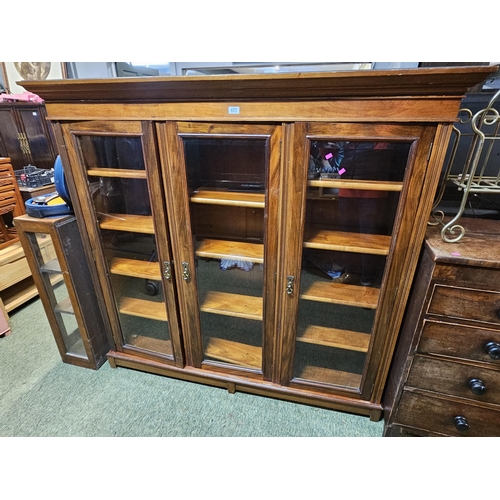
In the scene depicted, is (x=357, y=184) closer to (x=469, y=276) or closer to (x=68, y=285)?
(x=469, y=276)

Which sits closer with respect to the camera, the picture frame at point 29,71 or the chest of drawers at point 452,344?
the chest of drawers at point 452,344

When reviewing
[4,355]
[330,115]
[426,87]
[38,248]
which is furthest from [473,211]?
[4,355]

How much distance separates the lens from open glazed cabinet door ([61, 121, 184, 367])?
3.81 feet

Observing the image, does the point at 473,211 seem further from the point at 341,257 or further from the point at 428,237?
the point at 341,257

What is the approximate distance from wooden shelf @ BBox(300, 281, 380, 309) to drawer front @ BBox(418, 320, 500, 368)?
22 centimetres

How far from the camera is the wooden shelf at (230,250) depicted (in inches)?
51.8

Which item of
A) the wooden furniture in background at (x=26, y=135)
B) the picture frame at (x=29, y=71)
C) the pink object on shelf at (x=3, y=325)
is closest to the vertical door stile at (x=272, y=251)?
the pink object on shelf at (x=3, y=325)

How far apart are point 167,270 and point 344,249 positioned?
2.63 feet

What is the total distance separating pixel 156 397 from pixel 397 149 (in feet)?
5.33

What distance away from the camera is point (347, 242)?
1195 millimetres

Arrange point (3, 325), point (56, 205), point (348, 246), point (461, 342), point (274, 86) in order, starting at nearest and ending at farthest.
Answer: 1. point (274, 86)
2. point (461, 342)
3. point (348, 246)
4. point (56, 205)
5. point (3, 325)

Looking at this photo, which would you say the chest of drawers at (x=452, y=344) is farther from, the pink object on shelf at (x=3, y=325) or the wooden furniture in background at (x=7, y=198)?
the wooden furniture in background at (x=7, y=198)

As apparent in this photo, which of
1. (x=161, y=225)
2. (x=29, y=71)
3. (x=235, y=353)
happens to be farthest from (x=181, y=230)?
(x=29, y=71)

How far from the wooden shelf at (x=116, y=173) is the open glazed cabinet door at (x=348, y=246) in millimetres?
649
